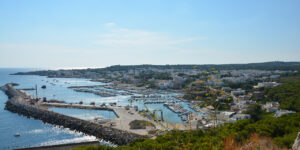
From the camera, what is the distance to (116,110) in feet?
65.4

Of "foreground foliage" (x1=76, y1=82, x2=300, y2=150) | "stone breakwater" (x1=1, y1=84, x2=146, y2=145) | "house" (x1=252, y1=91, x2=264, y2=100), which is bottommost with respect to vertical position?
"stone breakwater" (x1=1, y1=84, x2=146, y2=145)

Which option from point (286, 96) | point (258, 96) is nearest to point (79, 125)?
point (286, 96)

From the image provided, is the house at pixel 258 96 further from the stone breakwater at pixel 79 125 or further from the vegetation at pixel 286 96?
the stone breakwater at pixel 79 125

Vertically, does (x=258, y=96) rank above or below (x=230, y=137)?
below

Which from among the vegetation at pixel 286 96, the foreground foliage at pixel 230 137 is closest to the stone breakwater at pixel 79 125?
the foreground foliage at pixel 230 137

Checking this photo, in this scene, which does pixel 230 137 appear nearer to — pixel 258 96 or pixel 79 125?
pixel 79 125

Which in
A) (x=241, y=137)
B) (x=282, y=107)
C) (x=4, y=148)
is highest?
(x=241, y=137)

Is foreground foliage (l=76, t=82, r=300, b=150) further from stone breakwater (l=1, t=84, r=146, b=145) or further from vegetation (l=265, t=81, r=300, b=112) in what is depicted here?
vegetation (l=265, t=81, r=300, b=112)

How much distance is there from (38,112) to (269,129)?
57.3 feet

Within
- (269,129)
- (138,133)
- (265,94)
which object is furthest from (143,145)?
(265,94)

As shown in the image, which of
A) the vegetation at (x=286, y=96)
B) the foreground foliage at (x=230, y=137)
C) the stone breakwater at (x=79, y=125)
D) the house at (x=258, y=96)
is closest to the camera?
the foreground foliage at (x=230, y=137)

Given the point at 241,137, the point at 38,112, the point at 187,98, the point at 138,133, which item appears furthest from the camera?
the point at 187,98

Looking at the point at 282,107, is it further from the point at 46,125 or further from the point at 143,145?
the point at 46,125

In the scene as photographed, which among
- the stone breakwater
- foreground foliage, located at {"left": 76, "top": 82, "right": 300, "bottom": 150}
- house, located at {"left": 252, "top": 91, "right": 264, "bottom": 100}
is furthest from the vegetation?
the stone breakwater
